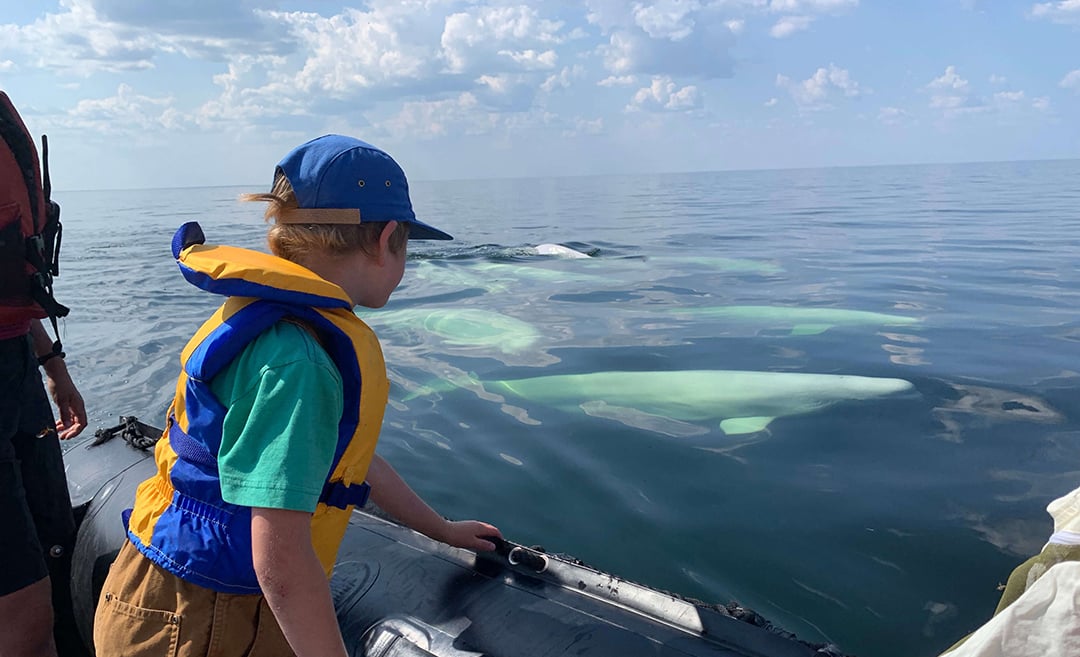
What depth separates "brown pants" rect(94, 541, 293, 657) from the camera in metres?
1.84

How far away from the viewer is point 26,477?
2969 mm

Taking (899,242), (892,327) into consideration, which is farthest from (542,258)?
(892,327)

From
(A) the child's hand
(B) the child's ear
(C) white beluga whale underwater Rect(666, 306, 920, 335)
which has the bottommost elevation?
(C) white beluga whale underwater Rect(666, 306, 920, 335)

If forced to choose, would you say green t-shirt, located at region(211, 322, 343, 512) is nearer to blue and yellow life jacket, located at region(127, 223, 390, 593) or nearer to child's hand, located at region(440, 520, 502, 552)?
blue and yellow life jacket, located at region(127, 223, 390, 593)

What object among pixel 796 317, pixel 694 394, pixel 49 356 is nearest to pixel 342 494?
pixel 49 356

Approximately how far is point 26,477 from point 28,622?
0.57m

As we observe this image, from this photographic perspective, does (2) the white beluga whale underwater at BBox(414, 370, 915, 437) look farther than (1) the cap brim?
Yes

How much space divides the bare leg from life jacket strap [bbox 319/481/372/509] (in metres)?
1.58

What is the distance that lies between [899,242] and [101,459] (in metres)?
19.1

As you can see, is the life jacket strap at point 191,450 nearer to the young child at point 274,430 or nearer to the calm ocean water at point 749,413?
the young child at point 274,430

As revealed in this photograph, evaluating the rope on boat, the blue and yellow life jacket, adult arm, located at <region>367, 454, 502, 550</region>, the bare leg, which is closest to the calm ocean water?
adult arm, located at <region>367, 454, 502, 550</region>

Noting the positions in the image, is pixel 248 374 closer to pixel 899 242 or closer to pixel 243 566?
pixel 243 566

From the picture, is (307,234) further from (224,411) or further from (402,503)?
(402,503)

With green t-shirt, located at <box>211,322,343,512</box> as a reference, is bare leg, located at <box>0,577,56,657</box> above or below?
below
